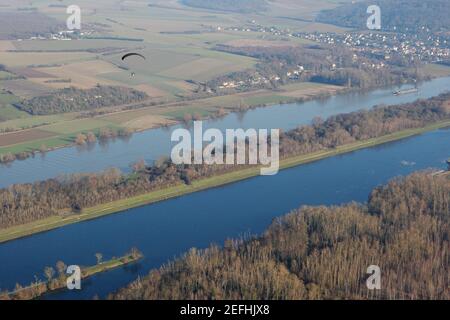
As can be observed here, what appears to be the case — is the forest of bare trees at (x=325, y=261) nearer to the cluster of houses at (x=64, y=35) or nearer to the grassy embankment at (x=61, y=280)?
the grassy embankment at (x=61, y=280)

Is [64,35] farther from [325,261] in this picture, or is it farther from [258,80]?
[325,261]

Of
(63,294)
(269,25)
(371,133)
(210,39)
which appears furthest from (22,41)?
(63,294)

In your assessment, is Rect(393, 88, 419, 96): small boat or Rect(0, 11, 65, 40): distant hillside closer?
Rect(393, 88, 419, 96): small boat

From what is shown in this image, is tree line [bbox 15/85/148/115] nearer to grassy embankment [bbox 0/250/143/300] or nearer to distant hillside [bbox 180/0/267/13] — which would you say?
grassy embankment [bbox 0/250/143/300]

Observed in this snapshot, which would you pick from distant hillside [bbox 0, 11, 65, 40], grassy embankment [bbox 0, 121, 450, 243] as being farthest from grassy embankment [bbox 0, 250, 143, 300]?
distant hillside [bbox 0, 11, 65, 40]
